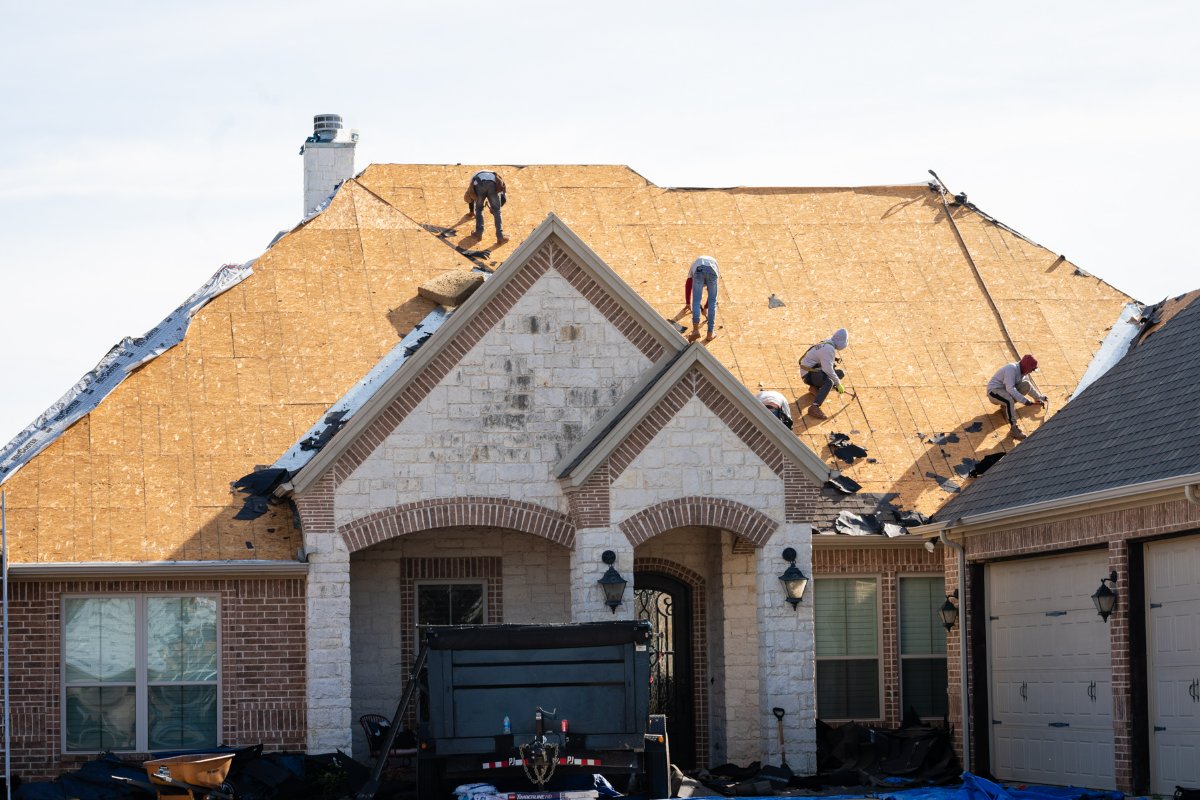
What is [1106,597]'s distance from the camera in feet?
60.4

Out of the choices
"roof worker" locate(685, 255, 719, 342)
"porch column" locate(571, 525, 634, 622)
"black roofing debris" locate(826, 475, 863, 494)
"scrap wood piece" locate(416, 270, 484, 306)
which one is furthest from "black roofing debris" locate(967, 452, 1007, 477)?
"scrap wood piece" locate(416, 270, 484, 306)

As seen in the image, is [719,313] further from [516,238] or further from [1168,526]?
[1168,526]

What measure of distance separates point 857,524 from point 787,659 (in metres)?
2.48

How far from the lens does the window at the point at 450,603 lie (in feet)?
73.5

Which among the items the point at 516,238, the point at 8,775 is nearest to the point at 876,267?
the point at 516,238

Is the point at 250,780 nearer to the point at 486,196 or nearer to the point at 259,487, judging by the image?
the point at 259,487

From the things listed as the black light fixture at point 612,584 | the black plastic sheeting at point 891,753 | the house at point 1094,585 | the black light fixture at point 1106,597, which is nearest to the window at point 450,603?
the black light fixture at point 612,584

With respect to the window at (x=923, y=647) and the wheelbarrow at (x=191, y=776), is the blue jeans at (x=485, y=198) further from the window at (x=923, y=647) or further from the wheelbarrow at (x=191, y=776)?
the wheelbarrow at (x=191, y=776)

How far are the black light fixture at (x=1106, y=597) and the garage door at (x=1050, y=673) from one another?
41 cm

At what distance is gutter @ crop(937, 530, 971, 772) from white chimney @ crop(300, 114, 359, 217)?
1259 cm

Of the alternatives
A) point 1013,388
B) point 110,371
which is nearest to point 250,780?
point 110,371

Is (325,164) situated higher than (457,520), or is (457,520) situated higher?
(325,164)

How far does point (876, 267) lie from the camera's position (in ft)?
88.7

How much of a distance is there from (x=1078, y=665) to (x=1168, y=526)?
110 inches
